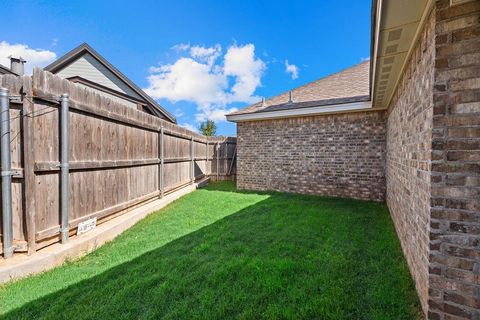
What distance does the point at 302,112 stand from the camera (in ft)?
23.1

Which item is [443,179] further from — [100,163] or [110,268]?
[100,163]

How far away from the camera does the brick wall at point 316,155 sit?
21.0 feet

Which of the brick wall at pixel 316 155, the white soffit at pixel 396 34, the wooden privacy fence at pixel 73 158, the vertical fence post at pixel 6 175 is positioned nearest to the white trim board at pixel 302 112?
the brick wall at pixel 316 155

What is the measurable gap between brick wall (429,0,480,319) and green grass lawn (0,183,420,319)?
45 centimetres

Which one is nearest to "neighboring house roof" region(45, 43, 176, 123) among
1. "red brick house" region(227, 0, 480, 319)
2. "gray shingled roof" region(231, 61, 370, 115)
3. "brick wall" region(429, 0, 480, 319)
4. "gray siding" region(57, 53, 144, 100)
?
"gray siding" region(57, 53, 144, 100)

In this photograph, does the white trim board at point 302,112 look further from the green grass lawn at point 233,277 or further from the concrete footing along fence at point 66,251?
the concrete footing along fence at point 66,251

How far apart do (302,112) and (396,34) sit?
4.67 meters

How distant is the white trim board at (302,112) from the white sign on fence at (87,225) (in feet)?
18.2

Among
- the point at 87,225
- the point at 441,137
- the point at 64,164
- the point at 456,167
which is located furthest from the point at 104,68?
the point at 456,167

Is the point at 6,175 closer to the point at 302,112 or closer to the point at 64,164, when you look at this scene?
the point at 64,164

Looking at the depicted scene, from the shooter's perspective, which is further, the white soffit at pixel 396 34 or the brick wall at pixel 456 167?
A: the white soffit at pixel 396 34

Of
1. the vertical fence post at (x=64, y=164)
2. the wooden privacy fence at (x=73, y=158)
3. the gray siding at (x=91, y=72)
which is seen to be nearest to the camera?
the wooden privacy fence at (x=73, y=158)

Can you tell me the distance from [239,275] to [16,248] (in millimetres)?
2498

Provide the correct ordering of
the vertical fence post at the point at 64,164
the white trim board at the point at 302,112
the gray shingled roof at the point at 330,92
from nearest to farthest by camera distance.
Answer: the vertical fence post at the point at 64,164 < the white trim board at the point at 302,112 < the gray shingled roof at the point at 330,92
